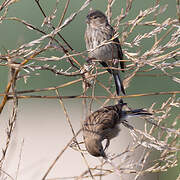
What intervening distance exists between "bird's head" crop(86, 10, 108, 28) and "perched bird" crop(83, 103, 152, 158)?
970 mm

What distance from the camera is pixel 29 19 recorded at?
31.4ft

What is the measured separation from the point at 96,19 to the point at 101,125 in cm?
112

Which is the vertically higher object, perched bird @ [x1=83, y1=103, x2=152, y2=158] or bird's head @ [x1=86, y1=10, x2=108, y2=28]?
bird's head @ [x1=86, y1=10, x2=108, y2=28]

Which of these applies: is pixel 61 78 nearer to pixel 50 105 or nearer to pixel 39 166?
pixel 50 105

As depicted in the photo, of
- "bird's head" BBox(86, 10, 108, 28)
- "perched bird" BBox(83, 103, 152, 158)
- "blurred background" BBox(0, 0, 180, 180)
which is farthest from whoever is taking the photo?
"blurred background" BBox(0, 0, 180, 180)

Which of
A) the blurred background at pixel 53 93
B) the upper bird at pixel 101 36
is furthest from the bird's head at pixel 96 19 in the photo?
the blurred background at pixel 53 93

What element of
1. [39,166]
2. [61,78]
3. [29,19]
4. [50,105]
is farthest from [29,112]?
[39,166]

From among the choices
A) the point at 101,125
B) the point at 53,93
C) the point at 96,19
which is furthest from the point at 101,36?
the point at 53,93

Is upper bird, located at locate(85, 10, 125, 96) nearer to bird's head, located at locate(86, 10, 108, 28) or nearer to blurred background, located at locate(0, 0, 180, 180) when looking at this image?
bird's head, located at locate(86, 10, 108, 28)

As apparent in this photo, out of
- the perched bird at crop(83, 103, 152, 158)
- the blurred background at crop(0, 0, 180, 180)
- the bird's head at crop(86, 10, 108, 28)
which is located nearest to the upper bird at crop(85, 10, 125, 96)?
the bird's head at crop(86, 10, 108, 28)

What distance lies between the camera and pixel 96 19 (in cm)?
377

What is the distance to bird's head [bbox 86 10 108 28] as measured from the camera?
367 cm

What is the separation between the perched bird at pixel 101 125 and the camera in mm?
2850

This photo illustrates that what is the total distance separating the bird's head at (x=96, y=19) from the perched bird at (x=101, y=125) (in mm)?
970
